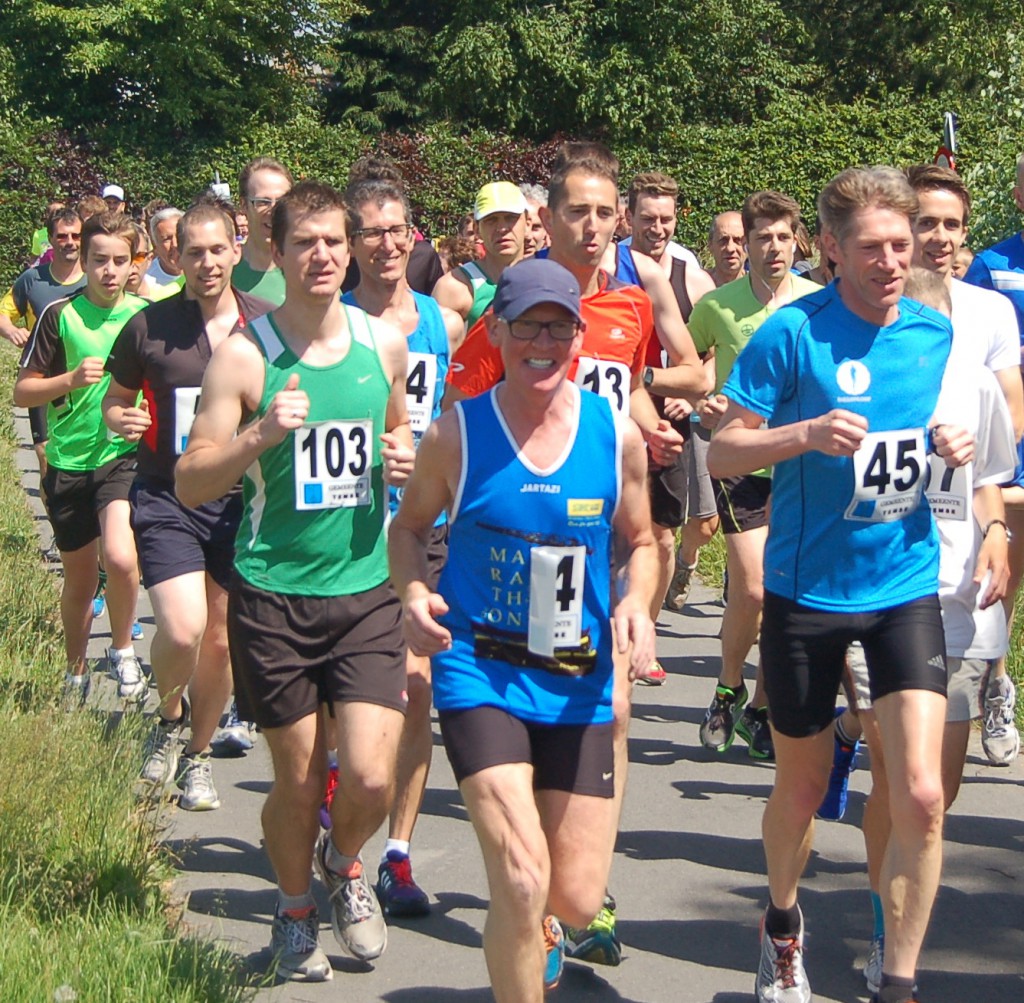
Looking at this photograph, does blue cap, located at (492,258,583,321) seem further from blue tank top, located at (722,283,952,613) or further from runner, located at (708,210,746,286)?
runner, located at (708,210,746,286)

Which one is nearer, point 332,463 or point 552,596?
point 552,596

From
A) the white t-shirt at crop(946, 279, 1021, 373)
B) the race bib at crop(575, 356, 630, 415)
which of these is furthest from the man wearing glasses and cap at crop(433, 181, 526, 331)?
the white t-shirt at crop(946, 279, 1021, 373)

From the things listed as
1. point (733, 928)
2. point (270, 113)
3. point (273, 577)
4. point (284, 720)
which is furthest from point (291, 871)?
point (270, 113)

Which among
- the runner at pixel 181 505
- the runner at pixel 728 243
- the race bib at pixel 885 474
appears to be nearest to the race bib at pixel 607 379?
the race bib at pixel 885 474

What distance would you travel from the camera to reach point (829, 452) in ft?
14.1

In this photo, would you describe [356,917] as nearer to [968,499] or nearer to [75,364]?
[968,499]

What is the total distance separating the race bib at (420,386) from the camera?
20.3 ft

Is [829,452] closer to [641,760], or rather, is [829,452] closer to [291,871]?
[291,871]

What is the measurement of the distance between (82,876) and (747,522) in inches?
137

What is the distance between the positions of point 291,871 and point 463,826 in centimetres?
158

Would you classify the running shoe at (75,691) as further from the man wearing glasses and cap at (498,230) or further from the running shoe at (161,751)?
the man wearing glasses and cap at (498,230)

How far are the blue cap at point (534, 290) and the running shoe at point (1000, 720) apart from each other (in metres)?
3.82

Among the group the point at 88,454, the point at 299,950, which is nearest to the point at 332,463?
the point at 299,950

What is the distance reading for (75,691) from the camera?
650 cm
